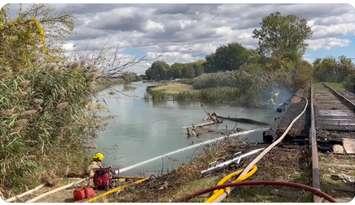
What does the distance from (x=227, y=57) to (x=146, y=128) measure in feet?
14.9

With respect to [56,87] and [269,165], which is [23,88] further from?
[269,165]

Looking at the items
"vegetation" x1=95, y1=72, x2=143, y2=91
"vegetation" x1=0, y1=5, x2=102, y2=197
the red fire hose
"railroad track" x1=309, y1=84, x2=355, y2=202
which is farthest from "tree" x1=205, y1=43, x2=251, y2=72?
the red fire hose

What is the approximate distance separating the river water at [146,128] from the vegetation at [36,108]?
36.0 inches

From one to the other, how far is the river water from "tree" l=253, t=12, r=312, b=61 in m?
3.53

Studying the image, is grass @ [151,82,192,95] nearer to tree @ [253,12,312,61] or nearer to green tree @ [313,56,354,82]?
tree @ [253,12,312,61]

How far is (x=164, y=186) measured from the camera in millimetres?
6855

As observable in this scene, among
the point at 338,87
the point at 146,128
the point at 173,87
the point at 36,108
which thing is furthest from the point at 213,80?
the point at 338,87

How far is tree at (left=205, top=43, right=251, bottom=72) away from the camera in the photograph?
721 inches

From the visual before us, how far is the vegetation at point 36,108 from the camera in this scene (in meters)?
6.43

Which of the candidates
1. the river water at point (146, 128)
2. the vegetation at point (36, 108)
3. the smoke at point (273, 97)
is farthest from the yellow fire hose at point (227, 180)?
the smoke at point (273, 97)

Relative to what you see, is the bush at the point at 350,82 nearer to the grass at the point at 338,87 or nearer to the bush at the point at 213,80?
the grass at the point at 338,87

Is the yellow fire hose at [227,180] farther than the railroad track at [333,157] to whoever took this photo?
No

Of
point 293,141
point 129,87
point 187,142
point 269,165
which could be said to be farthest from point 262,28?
point 269,165

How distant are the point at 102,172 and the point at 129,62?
2061mm
